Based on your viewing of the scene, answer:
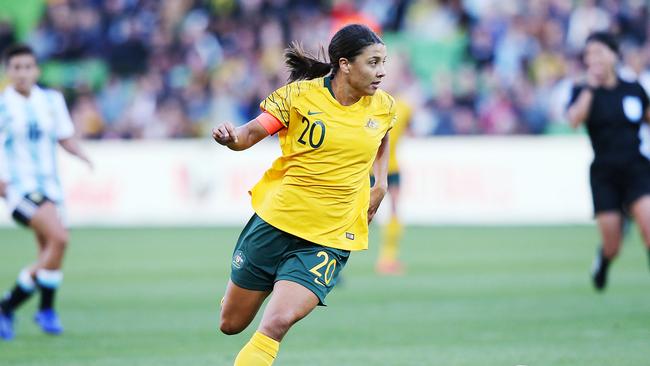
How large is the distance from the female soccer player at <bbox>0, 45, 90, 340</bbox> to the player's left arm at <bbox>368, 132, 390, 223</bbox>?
147 inches

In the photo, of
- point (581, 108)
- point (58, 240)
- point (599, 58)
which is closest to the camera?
point (58, 240)

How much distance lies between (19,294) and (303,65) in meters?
4.26

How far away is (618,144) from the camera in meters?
11.0

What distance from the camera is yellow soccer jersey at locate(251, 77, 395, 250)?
21.8 feet

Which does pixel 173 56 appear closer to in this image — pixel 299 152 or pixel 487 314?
pixel 487 314

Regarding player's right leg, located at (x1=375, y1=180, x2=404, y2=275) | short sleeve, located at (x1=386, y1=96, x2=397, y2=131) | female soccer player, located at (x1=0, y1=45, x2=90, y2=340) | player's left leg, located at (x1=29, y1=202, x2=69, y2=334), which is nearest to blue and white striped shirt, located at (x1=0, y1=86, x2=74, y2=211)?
female soccer player, located at (x1=0, y1=45, x2=90, y2=340)

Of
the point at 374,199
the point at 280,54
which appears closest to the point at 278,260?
the point at 374,199

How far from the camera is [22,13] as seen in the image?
28.1 m

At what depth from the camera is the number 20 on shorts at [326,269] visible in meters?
6.51

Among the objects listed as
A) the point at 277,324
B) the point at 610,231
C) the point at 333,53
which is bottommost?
the point at 610,231

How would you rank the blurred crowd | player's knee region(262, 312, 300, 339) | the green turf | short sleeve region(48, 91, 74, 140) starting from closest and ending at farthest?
player's knee region(262, 312, 300, 339), the green turf, short sleeve region(48, 91, 74, 140), the blurred crowd

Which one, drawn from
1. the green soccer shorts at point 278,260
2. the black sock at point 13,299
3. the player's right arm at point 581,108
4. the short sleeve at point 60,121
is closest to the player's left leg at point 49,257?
the black sock at point 13,299

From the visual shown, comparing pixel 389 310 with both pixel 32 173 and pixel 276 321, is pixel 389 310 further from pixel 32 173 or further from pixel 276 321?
pixel 276 321

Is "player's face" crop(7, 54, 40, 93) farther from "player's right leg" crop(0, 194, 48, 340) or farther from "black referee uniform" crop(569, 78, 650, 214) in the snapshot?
"black referee uniform" crop(569, 78, 650, 214)
